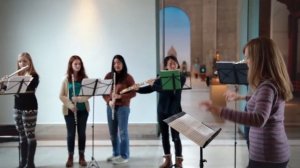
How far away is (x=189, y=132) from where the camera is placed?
8.43 ft

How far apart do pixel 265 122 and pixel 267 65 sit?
32 centimetres

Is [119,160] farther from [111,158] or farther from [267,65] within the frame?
[267,65]

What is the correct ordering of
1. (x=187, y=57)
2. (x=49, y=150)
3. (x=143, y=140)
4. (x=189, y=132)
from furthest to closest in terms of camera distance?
(x=187, y=57) < (x=143, y=140) < (x=49, y=150) < (x=189, y=132)

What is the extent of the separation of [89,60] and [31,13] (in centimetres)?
145

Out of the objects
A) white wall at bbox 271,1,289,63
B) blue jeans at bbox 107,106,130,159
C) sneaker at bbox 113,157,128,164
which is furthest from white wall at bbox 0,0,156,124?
white wall at bbox 271,1,289,63

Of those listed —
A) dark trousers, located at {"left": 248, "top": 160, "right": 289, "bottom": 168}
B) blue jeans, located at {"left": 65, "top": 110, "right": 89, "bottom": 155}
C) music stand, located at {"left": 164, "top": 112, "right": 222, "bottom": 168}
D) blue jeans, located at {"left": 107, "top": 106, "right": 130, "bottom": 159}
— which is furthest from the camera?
blue jeans, located at {"left": 107, "top": 106, "right": 130, "bottom": 159}

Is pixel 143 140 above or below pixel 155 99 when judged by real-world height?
below

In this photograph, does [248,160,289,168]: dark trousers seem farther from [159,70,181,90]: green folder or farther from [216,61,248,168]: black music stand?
[216,61,248,168]: black music stand

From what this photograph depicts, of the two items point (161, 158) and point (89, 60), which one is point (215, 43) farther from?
point (161, 158)

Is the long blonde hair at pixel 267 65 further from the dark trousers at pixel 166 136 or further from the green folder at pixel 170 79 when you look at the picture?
the dark trousers at pixel 166 136

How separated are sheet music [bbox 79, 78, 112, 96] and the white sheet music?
0.67 metres

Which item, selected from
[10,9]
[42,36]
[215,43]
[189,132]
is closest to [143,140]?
[42,36]

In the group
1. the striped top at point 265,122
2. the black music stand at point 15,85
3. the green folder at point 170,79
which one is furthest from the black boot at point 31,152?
the striped top at point 265,122

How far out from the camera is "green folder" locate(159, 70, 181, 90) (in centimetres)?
480
